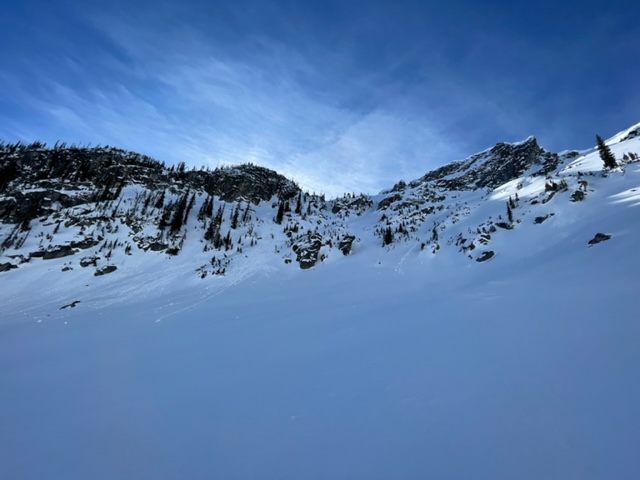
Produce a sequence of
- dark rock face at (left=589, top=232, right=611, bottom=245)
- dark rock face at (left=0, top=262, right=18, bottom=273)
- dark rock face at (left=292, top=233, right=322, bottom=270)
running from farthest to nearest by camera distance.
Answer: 1. dark rock face at (left=292, top=233, right=322, bottom=270)
2. dark rock face at (left=0, top=262, right=18, bottom=273)
3. dark rock face at (left=589, top=232, right=611, bottom=245)

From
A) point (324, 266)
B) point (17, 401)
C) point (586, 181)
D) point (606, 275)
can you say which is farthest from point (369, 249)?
point (17, 401)

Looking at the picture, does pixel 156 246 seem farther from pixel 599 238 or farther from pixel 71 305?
pixel 599 238

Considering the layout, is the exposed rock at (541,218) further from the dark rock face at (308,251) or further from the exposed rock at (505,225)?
the dark rock face at (308,251)

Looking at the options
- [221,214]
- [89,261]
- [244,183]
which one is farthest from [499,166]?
[89,261]

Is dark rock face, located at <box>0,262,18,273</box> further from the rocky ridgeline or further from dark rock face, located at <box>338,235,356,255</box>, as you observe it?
dark rock face, located at <box>338,235,356,255</box>

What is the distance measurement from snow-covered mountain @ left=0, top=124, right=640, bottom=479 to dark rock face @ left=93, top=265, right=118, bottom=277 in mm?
2531

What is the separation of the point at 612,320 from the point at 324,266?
27.3 metres

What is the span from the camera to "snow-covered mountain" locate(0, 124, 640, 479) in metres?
4.00

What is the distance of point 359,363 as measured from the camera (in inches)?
282

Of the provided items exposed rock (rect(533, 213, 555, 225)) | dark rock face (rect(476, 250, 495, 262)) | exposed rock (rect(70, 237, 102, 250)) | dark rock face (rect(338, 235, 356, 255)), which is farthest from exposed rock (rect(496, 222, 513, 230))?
exposed rock (rect(70, 237, 102, 250))

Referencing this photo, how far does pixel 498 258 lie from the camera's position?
21.0m

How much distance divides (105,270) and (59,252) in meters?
9.04

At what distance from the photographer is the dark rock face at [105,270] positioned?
29.7 m

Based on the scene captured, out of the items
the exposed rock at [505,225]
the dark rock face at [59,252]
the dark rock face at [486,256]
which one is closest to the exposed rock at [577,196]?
the exposed rock at [505,225]
